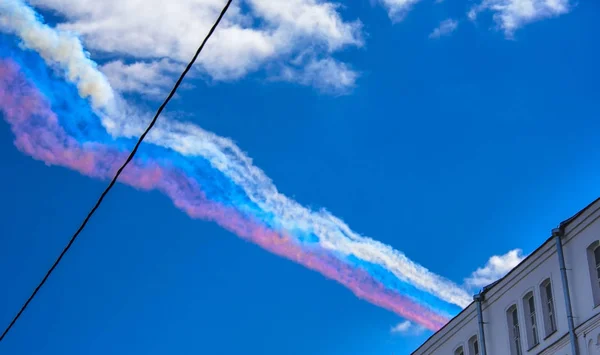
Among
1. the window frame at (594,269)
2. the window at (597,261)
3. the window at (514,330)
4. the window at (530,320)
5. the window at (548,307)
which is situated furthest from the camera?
the window at (514,330)

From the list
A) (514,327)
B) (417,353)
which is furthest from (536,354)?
(417,353)

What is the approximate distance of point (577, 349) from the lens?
1483 inches

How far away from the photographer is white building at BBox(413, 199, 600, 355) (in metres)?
37.6

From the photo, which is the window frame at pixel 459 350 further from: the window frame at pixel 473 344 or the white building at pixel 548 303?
the window frame at pixel 473 344

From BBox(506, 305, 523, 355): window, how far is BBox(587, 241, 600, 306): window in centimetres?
606

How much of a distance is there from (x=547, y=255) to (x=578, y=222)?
2.79m

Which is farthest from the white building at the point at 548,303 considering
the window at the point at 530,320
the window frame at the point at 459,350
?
the window frame at the point at 459,350

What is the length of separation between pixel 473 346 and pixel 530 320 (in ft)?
19.4

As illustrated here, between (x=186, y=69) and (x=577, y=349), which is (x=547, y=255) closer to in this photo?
(x=577, y=349)

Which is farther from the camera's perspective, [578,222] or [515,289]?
[515,289]

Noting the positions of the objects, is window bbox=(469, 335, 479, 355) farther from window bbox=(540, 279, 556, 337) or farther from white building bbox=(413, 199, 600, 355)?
window bbox=(540, 279, 556, 337)

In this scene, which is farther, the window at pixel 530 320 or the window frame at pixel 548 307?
the window at pixel 530 320

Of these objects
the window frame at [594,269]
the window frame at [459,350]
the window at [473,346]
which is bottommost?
the window frame at [594,269]

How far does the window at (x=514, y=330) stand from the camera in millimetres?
43000
